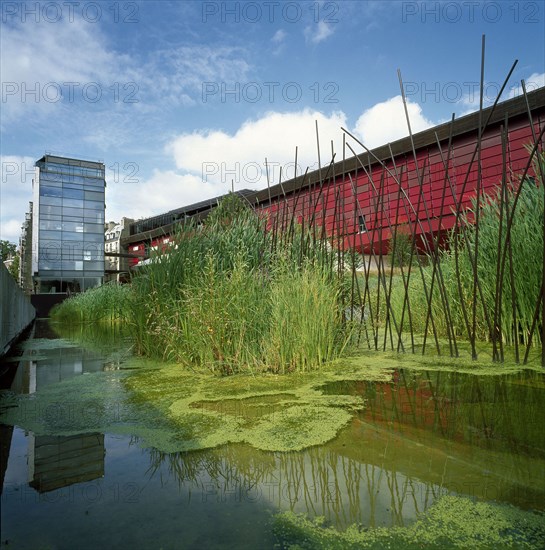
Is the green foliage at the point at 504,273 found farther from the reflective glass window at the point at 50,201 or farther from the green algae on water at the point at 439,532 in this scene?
the reflective glass window at the point at 50,201

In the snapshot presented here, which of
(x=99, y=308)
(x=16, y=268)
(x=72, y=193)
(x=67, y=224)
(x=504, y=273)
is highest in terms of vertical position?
(x=72, y=193)

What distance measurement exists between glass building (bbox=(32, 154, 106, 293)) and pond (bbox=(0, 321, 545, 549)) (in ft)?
81.8

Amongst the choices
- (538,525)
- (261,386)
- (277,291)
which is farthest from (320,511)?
(277,291)

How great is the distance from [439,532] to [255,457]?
1.91 ft

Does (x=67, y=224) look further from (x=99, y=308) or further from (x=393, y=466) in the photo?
(x=393, y=466)

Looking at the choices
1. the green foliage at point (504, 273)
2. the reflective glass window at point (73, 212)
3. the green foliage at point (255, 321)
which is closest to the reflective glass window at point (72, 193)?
the reflective glass window at point (73, 212)

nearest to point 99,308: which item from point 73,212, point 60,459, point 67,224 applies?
point 60,459

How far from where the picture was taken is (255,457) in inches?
49.8

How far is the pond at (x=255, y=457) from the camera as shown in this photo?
0.91m

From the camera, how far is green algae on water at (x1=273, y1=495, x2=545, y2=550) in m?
0.81

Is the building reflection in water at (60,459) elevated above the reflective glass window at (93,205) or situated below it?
below

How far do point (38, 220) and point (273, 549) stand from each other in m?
26.7

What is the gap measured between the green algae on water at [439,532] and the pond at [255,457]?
2 cm

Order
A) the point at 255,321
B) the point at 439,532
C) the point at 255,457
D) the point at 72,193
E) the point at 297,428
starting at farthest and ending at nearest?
the point at 72,193 < the point at 255,321 < the point at 297,428 < the point at 255,457 < the point at 439,532
